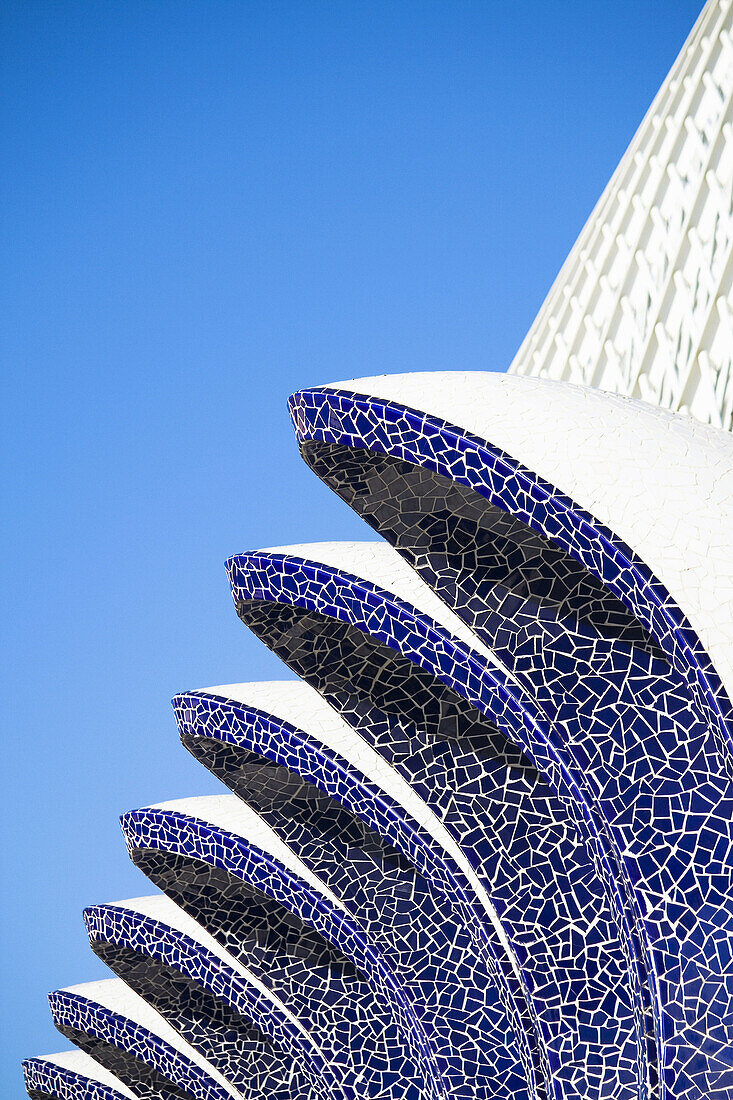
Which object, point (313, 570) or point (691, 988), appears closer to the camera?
point (691, 988)

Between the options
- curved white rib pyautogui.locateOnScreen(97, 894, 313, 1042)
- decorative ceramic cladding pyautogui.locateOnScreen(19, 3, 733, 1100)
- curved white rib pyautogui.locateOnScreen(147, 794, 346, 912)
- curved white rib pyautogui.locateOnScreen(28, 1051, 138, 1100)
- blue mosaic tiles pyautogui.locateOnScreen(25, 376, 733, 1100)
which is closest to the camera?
decorative ceramic cladding pyautogui.locateOnScreen(19, 3, 733, 1100)

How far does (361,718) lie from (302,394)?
4.00 m

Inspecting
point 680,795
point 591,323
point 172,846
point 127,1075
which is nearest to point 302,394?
point 680,795

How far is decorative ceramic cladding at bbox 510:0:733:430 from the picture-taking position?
11977mm

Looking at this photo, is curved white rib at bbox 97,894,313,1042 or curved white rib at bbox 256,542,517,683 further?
curved white rib at bbox 97,894,313,1042

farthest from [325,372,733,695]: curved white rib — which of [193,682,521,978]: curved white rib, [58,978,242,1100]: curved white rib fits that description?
[58,978,242,1100]: curved white rib

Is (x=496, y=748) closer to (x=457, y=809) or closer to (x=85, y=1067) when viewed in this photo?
(x=457, y=809)

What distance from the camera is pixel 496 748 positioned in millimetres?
11484

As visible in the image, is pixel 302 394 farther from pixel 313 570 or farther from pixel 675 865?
pixel 675 865

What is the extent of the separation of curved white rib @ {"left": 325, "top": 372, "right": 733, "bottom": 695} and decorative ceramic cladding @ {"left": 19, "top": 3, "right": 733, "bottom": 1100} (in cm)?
2

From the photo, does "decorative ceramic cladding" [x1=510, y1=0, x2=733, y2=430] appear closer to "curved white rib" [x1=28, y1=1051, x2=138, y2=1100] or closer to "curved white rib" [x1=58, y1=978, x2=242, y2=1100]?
"curved white rib" [x1=58, y1=978, x2=242, y2=1100]

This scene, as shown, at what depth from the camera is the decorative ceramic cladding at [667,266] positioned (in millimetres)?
11977

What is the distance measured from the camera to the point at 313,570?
11219 millimetres

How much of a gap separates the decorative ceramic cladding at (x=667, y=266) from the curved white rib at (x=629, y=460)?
2389mm
